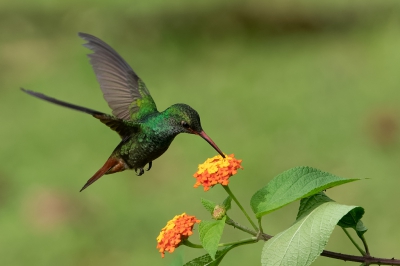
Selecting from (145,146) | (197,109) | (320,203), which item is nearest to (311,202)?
(320,203)

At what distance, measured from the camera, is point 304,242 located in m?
1.11

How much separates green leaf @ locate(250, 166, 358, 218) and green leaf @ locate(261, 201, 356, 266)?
0.05 metres

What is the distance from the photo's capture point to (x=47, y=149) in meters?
4.61

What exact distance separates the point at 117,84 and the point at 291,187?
848mm

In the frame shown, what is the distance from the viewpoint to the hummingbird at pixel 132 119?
1463 millimetres

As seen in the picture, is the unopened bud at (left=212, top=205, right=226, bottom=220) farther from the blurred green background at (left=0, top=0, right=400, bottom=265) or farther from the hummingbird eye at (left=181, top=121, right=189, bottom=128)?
the blurred green background at (left=0, top=0, right=400, bottom=265)

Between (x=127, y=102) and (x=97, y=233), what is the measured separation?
228 cm

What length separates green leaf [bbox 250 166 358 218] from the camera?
1.12 metres

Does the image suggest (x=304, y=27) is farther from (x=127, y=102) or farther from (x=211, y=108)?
(x=127, y=102)

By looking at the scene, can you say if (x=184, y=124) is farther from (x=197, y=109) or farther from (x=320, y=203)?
(x=197, y=109)

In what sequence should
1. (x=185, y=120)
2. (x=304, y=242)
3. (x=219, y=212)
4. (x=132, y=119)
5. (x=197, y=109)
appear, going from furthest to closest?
(x=197, y=109) < (x=132, y=119) < (x=185, y=120) < (x=219, y=212) < (x=304, y=242)

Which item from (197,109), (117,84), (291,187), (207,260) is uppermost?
(117,84)

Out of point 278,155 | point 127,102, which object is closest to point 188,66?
point 278,155

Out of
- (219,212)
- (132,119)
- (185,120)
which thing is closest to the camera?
(219,212)
